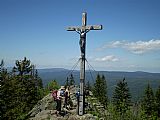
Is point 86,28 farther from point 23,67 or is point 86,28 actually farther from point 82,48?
point 23,67

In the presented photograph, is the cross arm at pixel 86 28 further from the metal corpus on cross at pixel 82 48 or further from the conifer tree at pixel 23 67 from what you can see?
the conifer tree at pixel 23 67

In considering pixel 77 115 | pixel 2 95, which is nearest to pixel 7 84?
pixel 2 95

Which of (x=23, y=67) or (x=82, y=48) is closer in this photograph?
(x=82, y=48)

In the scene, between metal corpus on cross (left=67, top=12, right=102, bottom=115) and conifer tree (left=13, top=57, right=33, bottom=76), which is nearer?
metal corpus on cross (left=67, top=12, right=102, bottom=115)

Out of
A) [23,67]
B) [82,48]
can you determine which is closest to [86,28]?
[82,48]

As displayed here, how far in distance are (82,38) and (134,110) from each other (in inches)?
209

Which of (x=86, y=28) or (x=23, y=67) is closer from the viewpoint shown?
(x=86, y=28)

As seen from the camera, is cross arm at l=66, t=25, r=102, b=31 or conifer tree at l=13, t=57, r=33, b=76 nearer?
cross arm at l=66, t=25, r=102, b=31

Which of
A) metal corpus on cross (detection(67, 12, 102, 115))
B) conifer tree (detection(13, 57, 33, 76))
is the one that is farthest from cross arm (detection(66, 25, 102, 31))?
conifer tree (detection(13, 57, 33, 76))

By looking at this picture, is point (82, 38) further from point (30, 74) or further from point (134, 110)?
point (30, 74)

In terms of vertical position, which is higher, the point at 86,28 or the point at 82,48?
the point at 86,28

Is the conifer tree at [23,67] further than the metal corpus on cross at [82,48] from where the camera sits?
Yes

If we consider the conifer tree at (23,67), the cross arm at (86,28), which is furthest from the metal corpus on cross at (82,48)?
the conifer tree at (23,67)

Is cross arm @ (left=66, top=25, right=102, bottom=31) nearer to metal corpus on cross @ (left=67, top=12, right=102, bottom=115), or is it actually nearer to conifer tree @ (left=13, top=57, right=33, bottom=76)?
metal corpus on cross @ (left=67, top=12, right=102, bottom=115)
